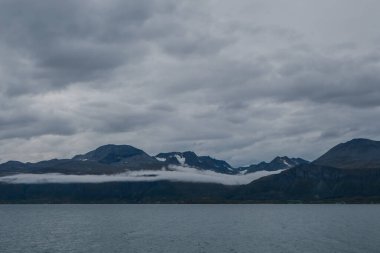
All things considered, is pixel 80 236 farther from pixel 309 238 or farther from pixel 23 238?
pixel 309 238

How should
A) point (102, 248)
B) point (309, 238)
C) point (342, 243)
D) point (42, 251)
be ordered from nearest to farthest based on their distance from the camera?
point (42, 251), point (102, 248), point (342, 243), point (309, 238)

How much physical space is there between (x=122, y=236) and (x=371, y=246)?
71.7 meters

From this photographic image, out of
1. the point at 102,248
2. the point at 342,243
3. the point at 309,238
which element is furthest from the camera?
the point at 309,238

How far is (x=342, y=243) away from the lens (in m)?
131

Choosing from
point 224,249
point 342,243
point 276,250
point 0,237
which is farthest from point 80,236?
point 342,243

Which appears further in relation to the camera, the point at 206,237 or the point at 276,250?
the point at 206,237

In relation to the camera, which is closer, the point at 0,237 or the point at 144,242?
the point at 144,242

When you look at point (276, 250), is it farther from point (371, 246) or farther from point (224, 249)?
point (371, 246)

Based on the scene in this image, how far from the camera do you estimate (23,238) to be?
146m

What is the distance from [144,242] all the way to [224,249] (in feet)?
82.9

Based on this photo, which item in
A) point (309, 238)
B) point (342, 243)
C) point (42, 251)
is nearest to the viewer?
point (42, 251)

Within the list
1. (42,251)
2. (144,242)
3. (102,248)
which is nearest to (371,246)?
(144,242)

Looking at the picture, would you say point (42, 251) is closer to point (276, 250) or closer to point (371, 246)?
point (276, 250)

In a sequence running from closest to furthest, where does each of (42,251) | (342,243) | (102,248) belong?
(42,251) → (102,248) → (342,243)
